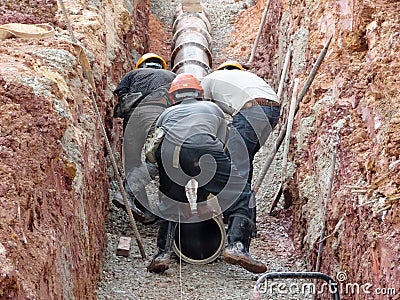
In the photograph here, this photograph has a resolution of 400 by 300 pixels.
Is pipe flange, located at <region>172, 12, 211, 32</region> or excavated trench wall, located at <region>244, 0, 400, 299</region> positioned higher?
pipe flange, located at <region>172, 12, 211, 32</region>

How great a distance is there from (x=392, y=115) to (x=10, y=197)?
277cm

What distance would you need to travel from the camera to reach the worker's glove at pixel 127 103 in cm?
862

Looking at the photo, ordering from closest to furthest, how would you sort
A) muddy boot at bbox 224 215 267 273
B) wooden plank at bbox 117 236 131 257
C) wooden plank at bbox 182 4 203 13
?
muddy boot at bbox 224 215 267 273 → wooden plank at bbox 117 236 131 257 → wooden plank at bbox 182 4 203 13

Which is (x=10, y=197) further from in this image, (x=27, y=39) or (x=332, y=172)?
(x=27, y=39)

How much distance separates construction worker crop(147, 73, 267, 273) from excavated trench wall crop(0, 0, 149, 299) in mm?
642

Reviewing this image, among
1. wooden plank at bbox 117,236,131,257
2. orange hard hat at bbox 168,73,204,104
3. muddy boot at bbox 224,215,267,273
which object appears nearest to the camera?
muddy boot at bbox 224,215,267,273

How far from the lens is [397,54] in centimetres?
598

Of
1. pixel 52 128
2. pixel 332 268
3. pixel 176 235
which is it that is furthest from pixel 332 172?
pixel 52 128

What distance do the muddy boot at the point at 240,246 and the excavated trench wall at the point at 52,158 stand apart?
1230 millimetres

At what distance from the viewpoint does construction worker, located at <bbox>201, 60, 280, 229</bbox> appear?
808 cm

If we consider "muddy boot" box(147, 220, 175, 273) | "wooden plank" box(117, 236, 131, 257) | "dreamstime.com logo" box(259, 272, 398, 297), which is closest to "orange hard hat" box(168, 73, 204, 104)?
"muddy boot" box(147, 220, 175, 273)

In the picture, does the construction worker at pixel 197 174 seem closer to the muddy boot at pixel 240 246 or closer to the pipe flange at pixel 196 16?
the muddy boot at pixel 240 246

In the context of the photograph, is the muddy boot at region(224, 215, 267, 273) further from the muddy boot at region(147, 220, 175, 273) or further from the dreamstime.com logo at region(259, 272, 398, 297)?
the muddy boot at region(147, 220, 175, 273)

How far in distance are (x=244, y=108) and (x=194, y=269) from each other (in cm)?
202
